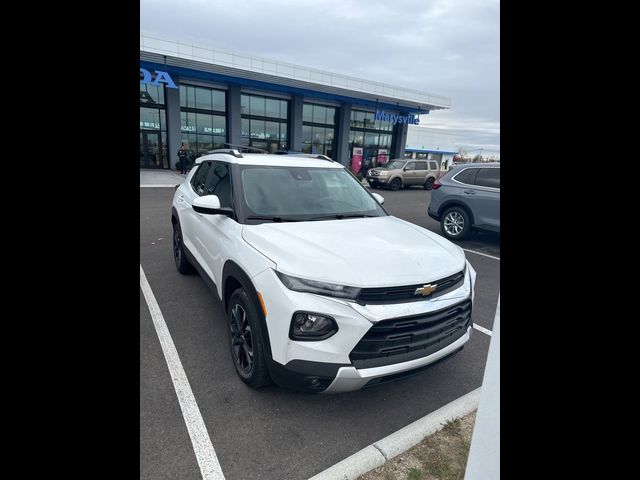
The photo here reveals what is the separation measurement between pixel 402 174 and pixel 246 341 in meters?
18.5

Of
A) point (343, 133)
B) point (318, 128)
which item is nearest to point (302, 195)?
point (318, 128)

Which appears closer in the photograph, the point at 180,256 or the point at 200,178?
the point at 200,178

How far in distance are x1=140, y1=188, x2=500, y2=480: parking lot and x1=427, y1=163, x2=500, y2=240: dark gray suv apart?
4.44 metres

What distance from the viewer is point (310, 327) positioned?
2141mm

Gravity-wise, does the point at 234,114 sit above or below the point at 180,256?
above

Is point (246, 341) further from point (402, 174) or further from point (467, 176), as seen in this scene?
point (402, 174)

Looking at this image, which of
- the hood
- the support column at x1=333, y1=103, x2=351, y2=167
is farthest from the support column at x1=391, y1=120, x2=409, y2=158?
the hood

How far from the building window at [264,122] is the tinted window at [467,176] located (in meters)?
17.7

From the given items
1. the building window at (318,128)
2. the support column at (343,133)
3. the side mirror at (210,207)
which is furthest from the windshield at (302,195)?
the support column at (343,133)

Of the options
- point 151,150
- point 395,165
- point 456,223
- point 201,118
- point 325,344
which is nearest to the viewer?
point 325,344

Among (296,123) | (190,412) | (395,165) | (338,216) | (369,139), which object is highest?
(296,123)

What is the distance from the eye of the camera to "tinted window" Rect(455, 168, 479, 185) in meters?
7.81
